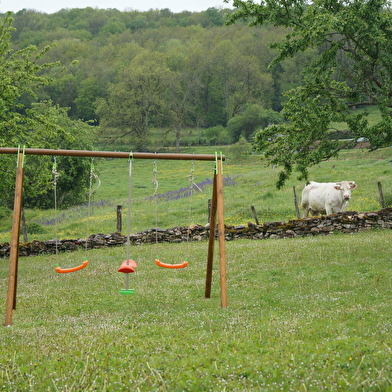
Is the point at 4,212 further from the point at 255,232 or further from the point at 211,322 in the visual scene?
the point at 211,322

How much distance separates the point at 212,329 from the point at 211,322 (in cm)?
53

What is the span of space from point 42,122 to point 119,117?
66658 millimetres

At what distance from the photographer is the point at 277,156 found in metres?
17.4

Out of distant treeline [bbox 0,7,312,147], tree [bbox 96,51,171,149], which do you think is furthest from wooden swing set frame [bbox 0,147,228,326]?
tree [bbox 96,51,171,149]

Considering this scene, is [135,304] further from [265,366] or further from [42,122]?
[42,122]

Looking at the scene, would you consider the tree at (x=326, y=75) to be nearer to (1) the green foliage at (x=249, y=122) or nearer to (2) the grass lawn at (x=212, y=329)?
(2) the grass lawn at (x=212, y=329)

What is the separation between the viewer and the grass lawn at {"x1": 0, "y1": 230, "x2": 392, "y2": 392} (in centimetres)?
623

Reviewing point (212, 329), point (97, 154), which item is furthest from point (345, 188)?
point (212, 329)

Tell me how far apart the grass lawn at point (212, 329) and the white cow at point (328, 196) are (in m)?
6.87

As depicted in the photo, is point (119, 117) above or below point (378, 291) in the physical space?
above

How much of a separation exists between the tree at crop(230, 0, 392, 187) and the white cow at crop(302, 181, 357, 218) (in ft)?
20.1

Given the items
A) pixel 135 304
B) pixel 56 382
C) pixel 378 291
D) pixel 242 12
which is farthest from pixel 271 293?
pixel 242 12

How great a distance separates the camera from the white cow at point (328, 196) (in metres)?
23.1

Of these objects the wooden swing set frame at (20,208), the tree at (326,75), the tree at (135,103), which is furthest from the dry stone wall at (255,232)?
the tree at (135,103)
